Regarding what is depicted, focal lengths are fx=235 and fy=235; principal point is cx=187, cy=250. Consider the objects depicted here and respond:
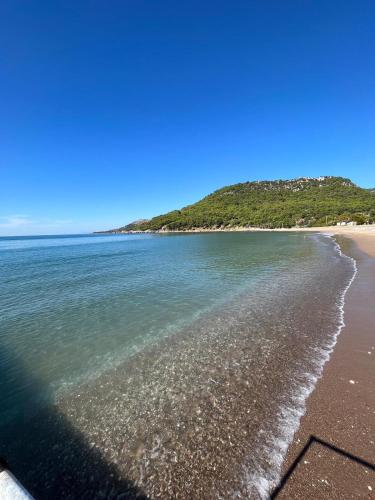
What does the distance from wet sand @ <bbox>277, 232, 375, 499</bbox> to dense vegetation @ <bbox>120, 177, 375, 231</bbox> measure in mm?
→ 113253

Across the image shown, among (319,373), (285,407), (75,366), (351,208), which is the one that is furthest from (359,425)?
(351,208)

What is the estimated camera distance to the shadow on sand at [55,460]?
3.60 m

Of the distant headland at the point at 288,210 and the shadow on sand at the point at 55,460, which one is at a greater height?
the distant headland at the point at 288,210

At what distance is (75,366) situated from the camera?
23.7ft

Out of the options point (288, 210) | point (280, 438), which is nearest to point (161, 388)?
point (280, 438)

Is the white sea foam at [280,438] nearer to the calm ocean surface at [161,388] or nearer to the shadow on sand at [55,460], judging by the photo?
the calm ocean surface at [161,388]

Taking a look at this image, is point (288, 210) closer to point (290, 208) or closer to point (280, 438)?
point (290, 208)

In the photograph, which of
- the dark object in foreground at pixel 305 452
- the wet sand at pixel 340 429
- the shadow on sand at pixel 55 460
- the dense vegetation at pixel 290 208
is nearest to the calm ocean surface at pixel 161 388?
the shadow on sand at pixel 55 460

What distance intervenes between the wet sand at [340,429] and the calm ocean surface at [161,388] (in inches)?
11.1

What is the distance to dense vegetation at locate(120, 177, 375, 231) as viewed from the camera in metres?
116

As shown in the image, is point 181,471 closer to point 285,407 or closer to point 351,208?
point 285,407

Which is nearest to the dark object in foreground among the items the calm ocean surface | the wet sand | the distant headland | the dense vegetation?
the wet sand

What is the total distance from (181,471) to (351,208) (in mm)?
139743

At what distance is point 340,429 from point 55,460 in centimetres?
511
